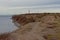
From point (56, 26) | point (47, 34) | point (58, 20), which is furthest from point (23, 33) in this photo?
point (58, 20)

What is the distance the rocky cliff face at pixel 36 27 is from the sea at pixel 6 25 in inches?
2.1

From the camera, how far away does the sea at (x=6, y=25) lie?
159 cm

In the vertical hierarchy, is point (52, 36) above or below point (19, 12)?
below

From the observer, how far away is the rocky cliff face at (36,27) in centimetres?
143

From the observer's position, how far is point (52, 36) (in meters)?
1.43

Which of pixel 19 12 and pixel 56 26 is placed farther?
pixel 19 12

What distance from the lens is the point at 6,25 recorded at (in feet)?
5.55

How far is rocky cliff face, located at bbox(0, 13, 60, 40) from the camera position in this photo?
4.68ft

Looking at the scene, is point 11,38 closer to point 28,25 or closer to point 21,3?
point 28,25

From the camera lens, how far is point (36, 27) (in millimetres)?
1606

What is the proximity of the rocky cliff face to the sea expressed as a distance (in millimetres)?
54

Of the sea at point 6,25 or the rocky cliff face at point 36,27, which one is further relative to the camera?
the sea at point 6,25

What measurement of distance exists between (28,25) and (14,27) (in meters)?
0.15

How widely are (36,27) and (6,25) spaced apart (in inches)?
13.3
